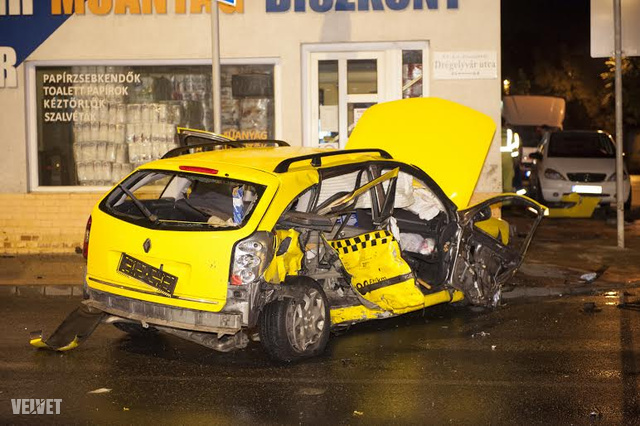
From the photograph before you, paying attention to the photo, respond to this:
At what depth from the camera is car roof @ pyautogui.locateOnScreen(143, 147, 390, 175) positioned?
26.7 feet

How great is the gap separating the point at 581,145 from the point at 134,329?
50.2 feet

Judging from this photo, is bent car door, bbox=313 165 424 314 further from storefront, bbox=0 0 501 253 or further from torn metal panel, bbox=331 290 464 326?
storefront, bbox=0 0 501 253

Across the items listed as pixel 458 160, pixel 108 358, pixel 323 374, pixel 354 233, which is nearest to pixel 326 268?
pixel 354 233

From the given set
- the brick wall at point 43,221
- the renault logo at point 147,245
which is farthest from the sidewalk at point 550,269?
the renault logo at point 147,245

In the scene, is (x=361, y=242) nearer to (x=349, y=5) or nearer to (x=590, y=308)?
(x=590, y=308)

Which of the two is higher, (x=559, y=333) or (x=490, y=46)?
(x=490, y=46)

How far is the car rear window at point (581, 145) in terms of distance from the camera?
21609mm

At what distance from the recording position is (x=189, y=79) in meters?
15.1

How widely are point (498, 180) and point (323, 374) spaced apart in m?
7.90

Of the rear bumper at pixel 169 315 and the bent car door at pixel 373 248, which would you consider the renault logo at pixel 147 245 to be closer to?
the rear bumper at pixel 169 315

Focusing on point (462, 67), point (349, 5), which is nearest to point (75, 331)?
point (349, 5)

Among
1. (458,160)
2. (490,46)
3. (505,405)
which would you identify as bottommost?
(505,405)

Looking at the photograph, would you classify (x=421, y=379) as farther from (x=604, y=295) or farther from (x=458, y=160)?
(x=604, y=295)

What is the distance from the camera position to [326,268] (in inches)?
328
